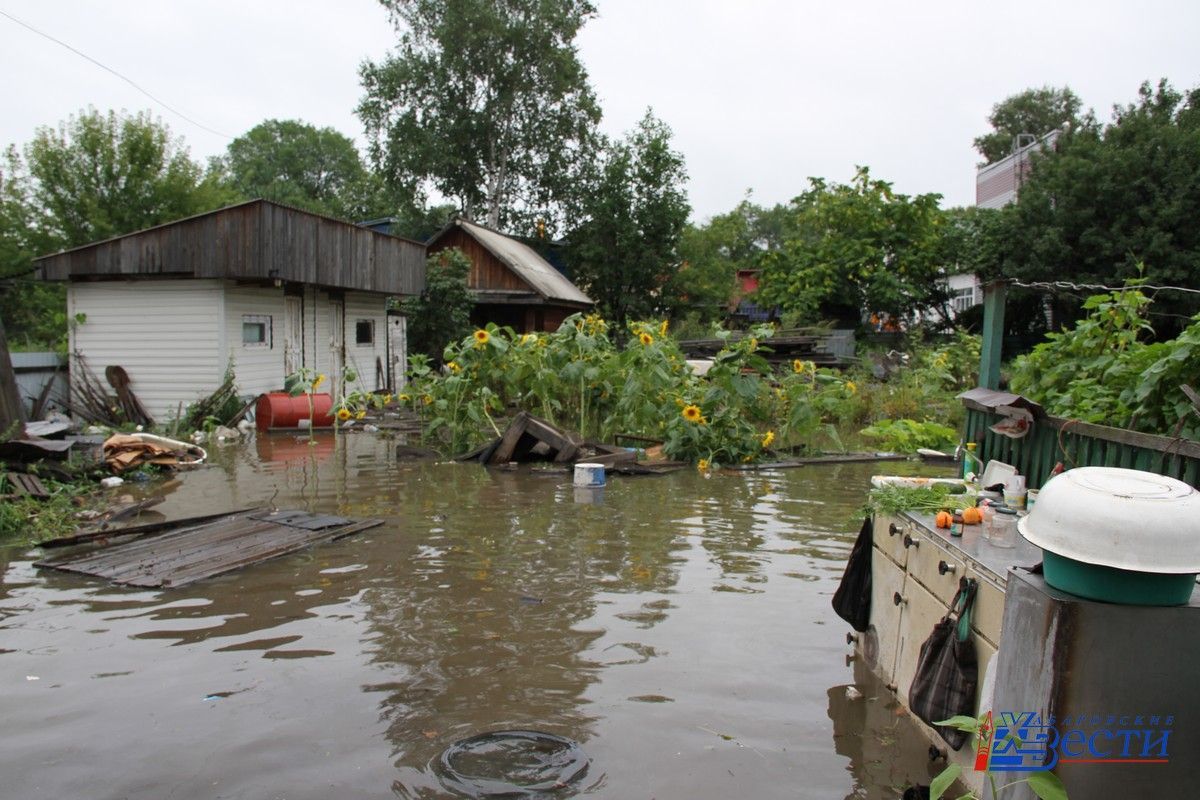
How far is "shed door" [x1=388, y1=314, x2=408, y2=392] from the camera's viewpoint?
2508 cm

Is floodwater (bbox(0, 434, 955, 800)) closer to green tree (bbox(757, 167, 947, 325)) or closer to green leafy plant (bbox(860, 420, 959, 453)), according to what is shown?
green leafy plant (bbox(860, 420, 959, 453))

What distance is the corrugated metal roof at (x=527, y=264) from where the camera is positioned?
30422 mm

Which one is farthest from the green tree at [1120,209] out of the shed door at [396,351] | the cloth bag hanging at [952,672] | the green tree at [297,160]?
the green tree at [297,160]

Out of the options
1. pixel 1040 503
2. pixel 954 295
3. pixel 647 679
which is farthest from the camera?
pixel 954 295

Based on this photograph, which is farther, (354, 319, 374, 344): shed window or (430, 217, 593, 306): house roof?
(430, 217, 593, 306): house roof

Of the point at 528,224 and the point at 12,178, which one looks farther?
the point at 528,224

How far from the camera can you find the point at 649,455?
13078 millimetres

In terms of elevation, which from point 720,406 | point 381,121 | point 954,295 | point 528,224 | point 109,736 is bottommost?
point 109,736

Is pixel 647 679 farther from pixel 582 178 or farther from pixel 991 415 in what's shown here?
pixel 582 178

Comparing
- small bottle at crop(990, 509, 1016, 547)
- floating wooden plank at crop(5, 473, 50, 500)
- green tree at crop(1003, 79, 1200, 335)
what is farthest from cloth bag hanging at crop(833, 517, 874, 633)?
green tree at crop(1003, 79, 1200, 335)

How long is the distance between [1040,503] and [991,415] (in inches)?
152

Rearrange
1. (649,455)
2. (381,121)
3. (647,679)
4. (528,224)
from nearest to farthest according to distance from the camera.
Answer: (647,679), (649,455), (381,121), (528,224)

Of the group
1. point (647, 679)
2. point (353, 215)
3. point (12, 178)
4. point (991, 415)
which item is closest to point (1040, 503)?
point (647, 679)

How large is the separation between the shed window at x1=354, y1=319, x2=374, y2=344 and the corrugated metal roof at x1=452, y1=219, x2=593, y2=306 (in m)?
7.37
